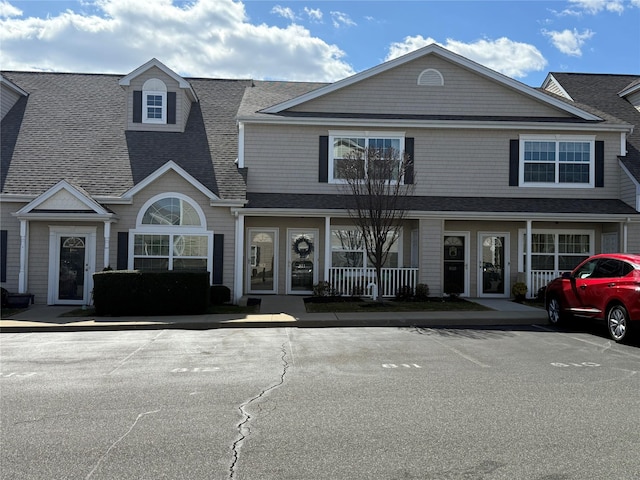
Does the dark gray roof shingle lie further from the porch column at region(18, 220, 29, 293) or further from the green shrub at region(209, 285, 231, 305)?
the porch column at region(18, 220, 29, 293)

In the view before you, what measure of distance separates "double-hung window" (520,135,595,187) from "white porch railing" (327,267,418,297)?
5.19m

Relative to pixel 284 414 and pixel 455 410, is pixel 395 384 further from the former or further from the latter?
pixel 284 414

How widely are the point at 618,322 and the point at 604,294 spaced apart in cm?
70

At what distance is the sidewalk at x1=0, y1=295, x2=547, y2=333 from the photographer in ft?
42.2

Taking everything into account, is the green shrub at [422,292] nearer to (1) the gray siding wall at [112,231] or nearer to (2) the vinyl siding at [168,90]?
(1) the gray siding wall at [112,231]

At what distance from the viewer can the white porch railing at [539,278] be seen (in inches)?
711

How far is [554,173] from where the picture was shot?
18.7 meters

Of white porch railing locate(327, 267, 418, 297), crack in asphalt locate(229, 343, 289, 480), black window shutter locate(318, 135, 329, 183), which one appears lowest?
crack in asphalt locate(229, 343, 289, 480)

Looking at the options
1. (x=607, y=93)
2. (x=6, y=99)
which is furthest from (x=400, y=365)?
(x=607, y=93)

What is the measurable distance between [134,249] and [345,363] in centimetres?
1020

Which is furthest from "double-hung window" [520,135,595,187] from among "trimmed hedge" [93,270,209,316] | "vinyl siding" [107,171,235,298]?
"trimmed hedge" [93,270,209,316]

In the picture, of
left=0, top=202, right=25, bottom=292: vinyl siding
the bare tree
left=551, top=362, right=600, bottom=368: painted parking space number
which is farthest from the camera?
left=0, top=202, right=25, bottom=292: vinyl siding

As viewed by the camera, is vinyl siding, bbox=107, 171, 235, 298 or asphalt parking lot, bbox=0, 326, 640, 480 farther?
vinyl siding, bbox=107, 171, 235, 298

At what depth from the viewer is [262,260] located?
1898 centimetres
